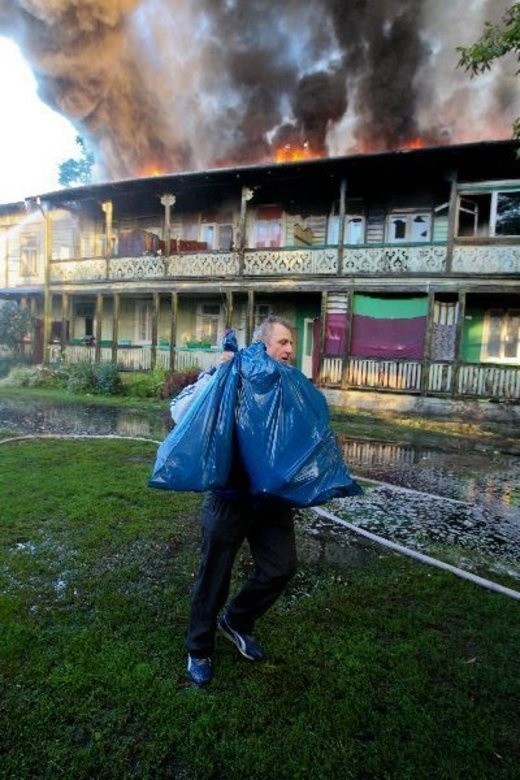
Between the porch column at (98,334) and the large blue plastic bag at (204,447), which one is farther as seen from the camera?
the porch column at (98,334)

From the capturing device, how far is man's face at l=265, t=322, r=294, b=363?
107 inches

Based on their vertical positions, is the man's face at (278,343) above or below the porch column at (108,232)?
below

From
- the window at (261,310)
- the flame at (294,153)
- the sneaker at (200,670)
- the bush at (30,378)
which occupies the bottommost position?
the sneaker at (200,670)

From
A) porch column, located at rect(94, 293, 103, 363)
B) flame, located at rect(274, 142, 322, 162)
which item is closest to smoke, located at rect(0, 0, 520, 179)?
flame, located at rect(274, 142, 322, 162)

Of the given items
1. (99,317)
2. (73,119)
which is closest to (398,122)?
(73,119)

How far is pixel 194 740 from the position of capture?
2168mm

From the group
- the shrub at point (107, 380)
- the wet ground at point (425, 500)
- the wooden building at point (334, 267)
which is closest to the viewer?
the wet ground at point (425, 500)

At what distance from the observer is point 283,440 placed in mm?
2355

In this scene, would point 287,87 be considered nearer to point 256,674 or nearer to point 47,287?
point 47,287

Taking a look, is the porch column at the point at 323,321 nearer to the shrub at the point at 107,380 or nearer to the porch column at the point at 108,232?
the shrub at the point at 107,380

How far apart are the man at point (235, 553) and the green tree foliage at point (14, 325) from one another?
21681 mm

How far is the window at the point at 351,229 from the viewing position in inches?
682

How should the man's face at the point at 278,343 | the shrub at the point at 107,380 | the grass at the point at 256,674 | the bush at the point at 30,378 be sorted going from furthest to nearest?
the bush at the point at 30,378 → the shrub at the point at 107,380 → the man's face at the point at 278,343 → the grass at the point at 256,674

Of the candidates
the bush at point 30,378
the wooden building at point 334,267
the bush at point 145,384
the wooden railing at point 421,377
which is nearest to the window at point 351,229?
the wooden building at point 334,267
